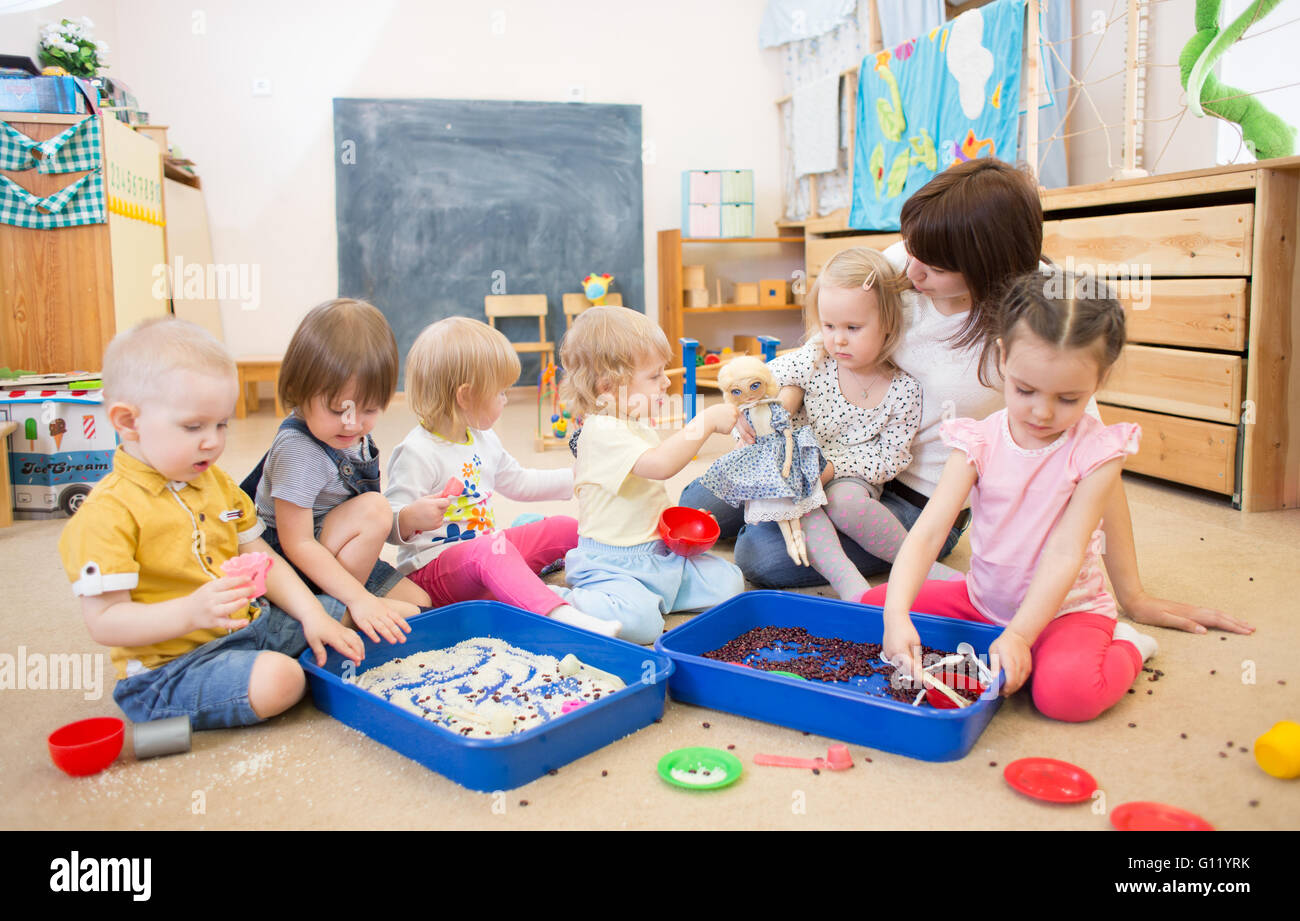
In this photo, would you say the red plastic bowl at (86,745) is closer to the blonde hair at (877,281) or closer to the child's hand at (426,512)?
the child's hand at (426,512)

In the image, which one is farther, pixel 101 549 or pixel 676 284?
pixel 676 284

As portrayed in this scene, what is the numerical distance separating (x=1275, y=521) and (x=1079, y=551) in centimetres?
142

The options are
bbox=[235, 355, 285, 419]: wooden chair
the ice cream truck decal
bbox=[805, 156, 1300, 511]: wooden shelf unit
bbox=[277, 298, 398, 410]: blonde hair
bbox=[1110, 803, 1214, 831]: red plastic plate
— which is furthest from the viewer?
bbox=[235, 355, 285, 419]: wooden chair

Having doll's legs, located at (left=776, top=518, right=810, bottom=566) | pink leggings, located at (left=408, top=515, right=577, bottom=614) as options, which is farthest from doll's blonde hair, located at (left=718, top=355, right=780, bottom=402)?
pink leggings, located at (left=408, top=515, right=577, bottom=614)

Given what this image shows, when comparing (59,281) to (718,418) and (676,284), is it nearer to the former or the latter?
(718,418)

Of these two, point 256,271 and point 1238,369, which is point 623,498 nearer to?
point 1238,369

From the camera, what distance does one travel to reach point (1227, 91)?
3033mm

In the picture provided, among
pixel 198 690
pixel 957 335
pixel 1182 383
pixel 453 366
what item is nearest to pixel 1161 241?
pixel 1182 383

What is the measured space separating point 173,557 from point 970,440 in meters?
A: 1.15

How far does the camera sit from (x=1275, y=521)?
95.8 inches

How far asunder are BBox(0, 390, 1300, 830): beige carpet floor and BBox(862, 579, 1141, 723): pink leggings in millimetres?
28

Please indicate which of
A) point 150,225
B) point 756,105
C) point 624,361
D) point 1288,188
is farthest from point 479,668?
point 756,105

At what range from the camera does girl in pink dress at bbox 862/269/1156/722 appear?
1.34 meters

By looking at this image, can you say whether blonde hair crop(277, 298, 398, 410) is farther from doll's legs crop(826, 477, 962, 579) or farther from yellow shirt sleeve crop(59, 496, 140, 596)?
doll's legs crop(826, 477, 962, 579)
